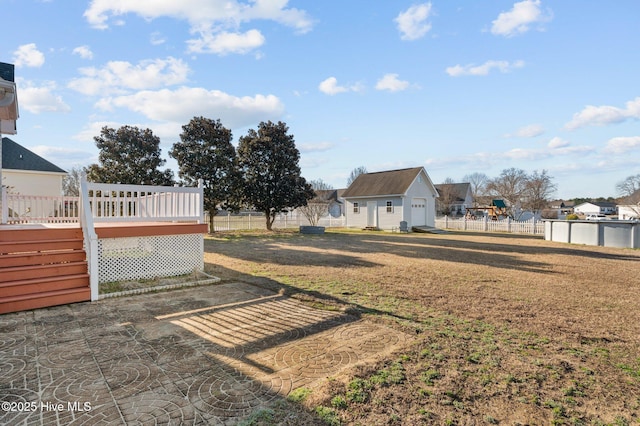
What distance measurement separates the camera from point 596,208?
63.5m

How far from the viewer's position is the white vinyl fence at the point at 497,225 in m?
20.5

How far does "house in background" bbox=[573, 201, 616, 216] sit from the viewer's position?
6257 cm

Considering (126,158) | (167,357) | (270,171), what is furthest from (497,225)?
(126,158)

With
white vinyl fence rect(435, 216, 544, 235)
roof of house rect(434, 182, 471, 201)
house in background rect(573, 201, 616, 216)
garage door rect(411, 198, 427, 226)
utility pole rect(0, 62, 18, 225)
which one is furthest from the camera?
house in background rect(573, 201, 616, 216)

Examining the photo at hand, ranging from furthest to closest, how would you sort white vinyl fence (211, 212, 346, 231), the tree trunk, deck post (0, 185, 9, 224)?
white vinyl fence (211, 212, 346, 231) < the tree trunk < deck post (0, 185, 9, 224)

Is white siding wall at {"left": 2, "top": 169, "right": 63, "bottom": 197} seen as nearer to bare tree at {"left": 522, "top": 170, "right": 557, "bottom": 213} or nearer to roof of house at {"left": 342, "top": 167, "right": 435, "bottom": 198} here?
roof of house at {"left": 342, "top": 167, "right": 435, "bottom": 198}

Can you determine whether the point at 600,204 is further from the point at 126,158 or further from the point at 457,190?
the point at 126,158

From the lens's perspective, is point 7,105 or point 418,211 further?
point 418,211

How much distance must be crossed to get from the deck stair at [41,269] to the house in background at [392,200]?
1974 cm

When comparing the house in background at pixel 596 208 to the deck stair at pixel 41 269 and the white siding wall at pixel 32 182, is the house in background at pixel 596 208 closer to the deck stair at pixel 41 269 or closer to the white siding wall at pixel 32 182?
the deck stair at pixel 41 269

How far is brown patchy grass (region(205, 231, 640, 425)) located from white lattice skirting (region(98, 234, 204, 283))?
2.93 feet

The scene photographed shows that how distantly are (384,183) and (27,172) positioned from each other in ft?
76.5

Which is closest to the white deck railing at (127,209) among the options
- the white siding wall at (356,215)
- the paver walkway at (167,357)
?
the paver walkway at (167,357)

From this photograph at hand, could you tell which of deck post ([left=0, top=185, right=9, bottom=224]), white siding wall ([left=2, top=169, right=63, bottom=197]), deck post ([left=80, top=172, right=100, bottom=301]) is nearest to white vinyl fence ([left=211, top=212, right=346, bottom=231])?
white siding wall ([left=2, top=169, right=63, bottom=197])
